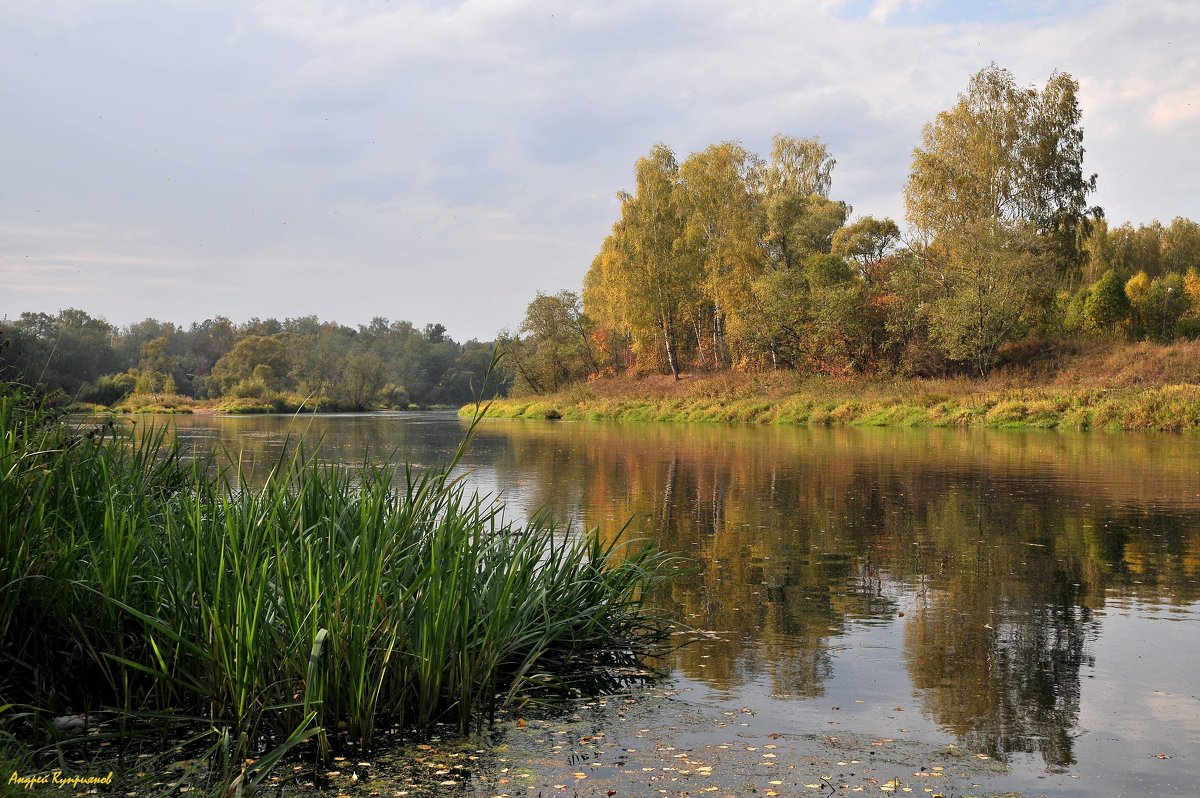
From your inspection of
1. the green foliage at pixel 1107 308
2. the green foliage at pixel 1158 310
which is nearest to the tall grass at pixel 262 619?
the green foliage at pixel 1158 310

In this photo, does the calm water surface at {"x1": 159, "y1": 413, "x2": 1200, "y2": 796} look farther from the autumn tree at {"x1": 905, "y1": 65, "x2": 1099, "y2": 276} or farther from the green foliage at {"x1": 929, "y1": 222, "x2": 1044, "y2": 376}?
the autumn tree at {"x1": 905, "y1": 65, "x2": 1099, "y2": 276}

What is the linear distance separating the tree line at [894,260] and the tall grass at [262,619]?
39.2m

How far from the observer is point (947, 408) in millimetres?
36500

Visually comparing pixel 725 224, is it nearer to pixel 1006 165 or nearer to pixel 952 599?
pixel 1006 165

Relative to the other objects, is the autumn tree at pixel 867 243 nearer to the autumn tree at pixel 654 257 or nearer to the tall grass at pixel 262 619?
the autumn tree at pixel 654 257

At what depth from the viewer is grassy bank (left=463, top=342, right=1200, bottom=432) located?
31.4 meters

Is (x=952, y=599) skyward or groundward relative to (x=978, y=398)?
groundward

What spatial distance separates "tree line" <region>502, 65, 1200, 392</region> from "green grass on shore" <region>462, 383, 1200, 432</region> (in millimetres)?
4709

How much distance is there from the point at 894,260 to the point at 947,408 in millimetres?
14447

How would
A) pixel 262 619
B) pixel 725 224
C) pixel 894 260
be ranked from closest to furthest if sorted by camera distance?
1. pixel 262 619
2. pixel 894 260
3. pixel 725 224

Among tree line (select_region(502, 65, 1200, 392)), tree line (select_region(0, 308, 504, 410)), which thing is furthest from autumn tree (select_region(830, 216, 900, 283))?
tree line (select_region(0, 308, 504, 410))

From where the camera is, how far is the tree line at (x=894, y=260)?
42.2 m
